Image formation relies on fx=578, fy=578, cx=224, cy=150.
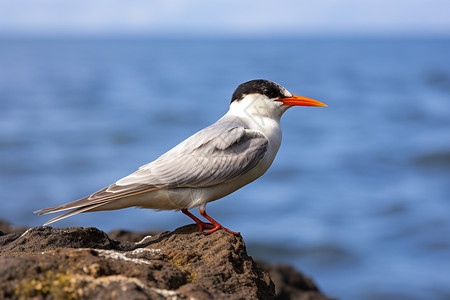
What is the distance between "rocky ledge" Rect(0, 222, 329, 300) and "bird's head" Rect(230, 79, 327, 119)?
142cm

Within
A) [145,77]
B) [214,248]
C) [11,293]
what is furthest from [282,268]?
[145,77]

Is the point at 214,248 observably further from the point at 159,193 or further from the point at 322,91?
the point at 322,91

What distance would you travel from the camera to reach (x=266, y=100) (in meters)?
5.86

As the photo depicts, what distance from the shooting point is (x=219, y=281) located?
4062 millimetres

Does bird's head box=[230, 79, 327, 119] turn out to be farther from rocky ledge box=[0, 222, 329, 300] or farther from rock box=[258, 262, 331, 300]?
rock box=[258, 262, 331, 300]

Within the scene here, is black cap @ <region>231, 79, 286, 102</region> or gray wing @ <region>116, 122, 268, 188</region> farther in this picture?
black cap @ <region>231, 79, 286, 102</region>

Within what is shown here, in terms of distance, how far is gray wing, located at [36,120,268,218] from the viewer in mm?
5051

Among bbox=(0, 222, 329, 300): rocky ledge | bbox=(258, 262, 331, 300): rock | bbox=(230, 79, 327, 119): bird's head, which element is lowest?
bbox=(0, 222, 329, 300): rocky ledge

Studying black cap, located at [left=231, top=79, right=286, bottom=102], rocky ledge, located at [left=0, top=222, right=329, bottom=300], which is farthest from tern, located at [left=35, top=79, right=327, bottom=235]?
black cap, located at [left=231, top=79, right=286, bottom=102]

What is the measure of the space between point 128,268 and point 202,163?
174 centimetres

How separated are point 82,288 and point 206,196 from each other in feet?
6.68

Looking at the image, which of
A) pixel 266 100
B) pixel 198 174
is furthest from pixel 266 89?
pixel 198 174

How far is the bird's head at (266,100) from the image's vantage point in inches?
230

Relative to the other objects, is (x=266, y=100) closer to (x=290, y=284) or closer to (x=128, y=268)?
(x=290, y=284)
